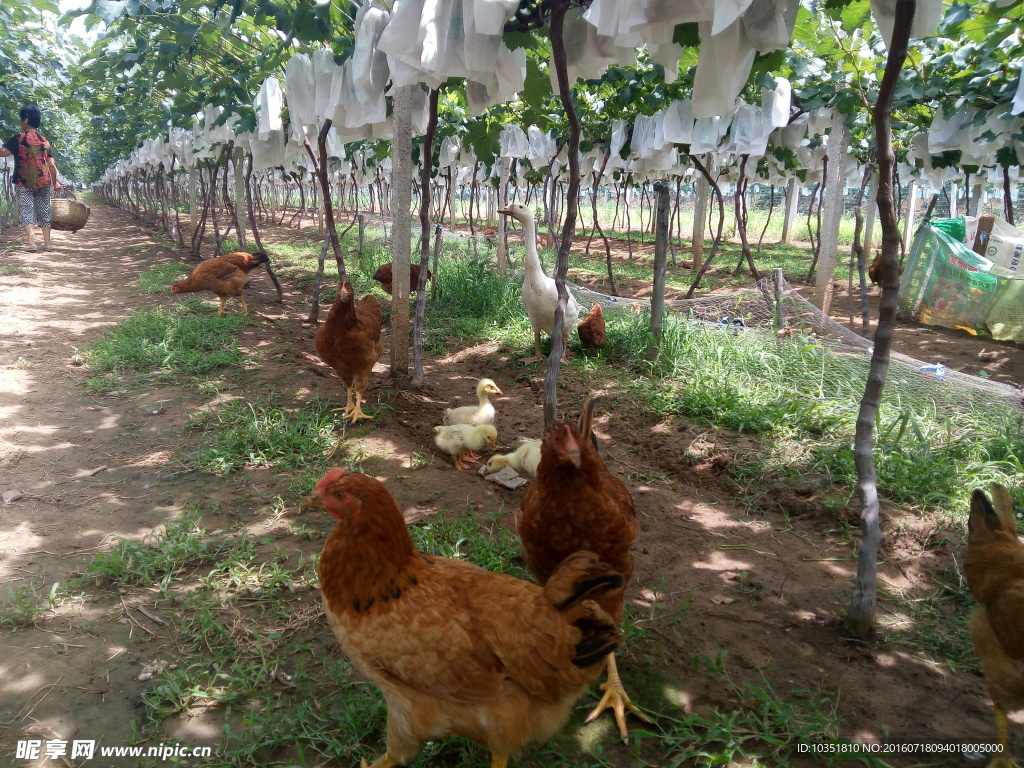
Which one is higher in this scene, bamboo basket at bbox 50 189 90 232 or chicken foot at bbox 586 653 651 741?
bamboo basket at bbox 50 189 90 232

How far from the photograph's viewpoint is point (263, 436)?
4023 millimetres

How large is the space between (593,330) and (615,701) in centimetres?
439

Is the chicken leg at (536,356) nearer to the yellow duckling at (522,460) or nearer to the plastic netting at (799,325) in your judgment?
the plastic netting at (799,325)

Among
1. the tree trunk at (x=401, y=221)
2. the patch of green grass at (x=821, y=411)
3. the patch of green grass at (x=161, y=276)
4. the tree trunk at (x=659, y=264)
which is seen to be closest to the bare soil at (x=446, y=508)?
the patch of green grass at (x=821, y=411)

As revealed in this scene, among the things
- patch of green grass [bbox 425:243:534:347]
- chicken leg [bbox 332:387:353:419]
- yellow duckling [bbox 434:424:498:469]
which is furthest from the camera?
patch of green grass [bbox 425:243:534:347]

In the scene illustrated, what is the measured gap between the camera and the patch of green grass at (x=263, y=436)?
382 centimetres

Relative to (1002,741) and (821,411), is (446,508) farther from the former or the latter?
(821,411)

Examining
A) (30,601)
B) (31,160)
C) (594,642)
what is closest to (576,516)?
(594,642)

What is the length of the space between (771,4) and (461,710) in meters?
2.85

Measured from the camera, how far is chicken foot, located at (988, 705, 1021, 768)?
6.25 feet

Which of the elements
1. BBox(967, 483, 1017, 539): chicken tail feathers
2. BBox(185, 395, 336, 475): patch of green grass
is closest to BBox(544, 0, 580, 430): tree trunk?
BBox(185, 395, 336, 475): patch of green grass

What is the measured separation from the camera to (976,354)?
24.0 ft

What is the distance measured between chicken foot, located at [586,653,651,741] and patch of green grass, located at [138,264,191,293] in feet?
28.9

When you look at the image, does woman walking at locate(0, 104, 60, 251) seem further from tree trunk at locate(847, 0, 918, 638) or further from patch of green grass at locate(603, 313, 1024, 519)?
tree trunk at locate(847, 0, 918, 638)
